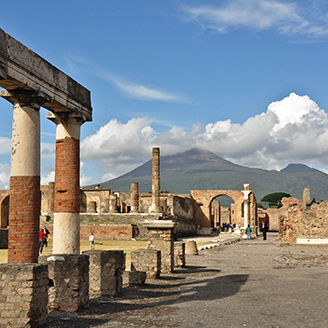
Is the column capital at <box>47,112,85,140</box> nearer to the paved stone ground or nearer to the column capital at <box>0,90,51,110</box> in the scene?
the column capital at <box>0,90,51,110</box>

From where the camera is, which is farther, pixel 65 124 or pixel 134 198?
pixel 134 198

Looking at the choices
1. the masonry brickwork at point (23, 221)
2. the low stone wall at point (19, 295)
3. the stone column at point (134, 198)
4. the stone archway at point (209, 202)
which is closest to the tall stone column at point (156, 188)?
the stone column at point (134, 198)

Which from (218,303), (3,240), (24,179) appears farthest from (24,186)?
(3,240)

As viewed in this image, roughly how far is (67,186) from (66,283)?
2.66m

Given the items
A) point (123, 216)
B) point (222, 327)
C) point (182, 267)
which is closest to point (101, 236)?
point (123, 216)

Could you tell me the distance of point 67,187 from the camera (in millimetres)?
8820

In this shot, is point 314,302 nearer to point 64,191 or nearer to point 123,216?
point 64,191

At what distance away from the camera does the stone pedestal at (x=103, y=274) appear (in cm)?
796

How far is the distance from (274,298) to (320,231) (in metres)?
15.4

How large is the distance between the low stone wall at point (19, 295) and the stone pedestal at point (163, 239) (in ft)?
22.1

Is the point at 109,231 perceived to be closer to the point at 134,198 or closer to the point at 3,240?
the point at 134,198

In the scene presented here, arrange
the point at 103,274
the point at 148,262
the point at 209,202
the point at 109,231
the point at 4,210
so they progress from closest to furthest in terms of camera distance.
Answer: the point at 103,274
the point at 148,262
the point at 109,231
the point at 209,202
the point at 4,210

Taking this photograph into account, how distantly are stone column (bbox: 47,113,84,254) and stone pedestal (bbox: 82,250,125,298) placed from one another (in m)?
0.80

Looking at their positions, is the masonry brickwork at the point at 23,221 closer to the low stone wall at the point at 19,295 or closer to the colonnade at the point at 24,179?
the colonnade at the point at 24,179
